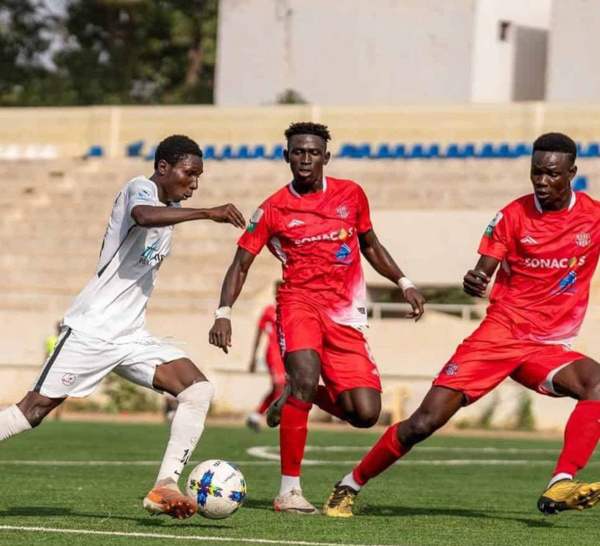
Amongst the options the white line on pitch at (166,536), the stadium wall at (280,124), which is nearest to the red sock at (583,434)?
the white line on pitch at (166,536)

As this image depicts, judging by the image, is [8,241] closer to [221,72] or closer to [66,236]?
[66,236]

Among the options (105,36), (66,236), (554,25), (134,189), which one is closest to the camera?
(134,189)

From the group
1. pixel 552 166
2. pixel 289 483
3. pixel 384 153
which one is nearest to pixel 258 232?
pixel 289 483

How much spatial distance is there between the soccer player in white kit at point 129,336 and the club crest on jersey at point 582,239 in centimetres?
229

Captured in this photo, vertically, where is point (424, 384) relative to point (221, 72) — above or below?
below

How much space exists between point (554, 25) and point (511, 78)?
2913 millimetres

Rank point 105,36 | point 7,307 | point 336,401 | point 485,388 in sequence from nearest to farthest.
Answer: point 485,388
point 336,401
point 7,307
point 105,36

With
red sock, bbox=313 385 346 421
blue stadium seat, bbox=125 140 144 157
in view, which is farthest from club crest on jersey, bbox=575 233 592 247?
blue stadium seat, bbox=125 140 144 157

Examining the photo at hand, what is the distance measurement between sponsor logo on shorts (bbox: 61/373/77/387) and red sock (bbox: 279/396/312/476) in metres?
1.59

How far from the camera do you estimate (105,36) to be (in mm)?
53594

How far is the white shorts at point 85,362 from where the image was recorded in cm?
916

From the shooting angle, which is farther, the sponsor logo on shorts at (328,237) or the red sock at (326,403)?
the red sock at (326,403)

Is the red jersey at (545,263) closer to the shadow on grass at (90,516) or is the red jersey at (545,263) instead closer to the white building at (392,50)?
the shadow on grass at (90,516)

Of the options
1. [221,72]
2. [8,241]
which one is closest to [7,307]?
[8,241]
